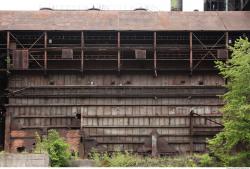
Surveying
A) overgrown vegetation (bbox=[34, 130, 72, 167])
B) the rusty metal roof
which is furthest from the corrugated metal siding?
overgrown vegetation (bbox=[34, 130, 72, 167])

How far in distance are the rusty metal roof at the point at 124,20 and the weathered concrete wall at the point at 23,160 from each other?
35.5ft

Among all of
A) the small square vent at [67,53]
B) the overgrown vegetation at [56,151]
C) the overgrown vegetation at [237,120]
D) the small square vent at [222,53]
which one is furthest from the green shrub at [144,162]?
the small square vent at [222,53]

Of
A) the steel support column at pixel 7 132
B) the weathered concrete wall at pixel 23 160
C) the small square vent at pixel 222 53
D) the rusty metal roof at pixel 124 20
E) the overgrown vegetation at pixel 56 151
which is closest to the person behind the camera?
the weathered concrete wall at pixel 23 160

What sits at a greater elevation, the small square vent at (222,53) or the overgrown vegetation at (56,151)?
the small square vent at (222,53)

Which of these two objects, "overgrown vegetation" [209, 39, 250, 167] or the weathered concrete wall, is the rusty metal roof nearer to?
"overgrown vegetation" [209, 39, 250, 167]

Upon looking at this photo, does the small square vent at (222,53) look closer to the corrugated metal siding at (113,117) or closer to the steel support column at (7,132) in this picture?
the corrugated metal siding at (113,117)

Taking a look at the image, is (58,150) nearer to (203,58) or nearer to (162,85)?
(162,85)

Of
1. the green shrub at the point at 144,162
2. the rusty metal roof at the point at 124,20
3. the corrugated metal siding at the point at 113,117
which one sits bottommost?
the green shrub at the point at 144,162

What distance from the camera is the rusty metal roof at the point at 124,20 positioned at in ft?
124

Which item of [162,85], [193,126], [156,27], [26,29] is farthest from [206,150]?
[26,29]

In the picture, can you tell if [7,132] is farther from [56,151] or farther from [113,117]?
[113,117]

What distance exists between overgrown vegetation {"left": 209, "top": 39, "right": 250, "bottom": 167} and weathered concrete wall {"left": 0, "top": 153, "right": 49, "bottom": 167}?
788 centimetres

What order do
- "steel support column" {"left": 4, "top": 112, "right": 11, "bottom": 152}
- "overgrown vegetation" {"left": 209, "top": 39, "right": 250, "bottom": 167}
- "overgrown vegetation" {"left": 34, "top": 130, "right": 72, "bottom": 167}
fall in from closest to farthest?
"overgrown vegetation" {"left": 209, "top": 39, "right": 250, "bottom": 167} < "overgrown vegetation" {"left": 34, "top": 130, "right": 72, "bottom": 167} < "steel support column" {"left": 4, "top": 112, "right": 11, "bottom": 152}

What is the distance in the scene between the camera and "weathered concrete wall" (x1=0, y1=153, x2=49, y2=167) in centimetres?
2822
